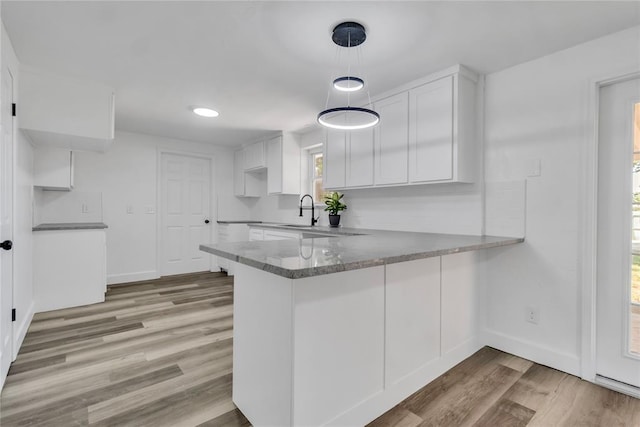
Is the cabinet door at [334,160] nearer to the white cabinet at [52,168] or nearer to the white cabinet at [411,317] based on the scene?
the white cabinet at [411,317]

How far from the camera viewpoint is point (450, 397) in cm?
188

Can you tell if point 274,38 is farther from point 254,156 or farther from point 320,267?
point 254,156

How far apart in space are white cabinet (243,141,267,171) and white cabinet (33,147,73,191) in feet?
7.79

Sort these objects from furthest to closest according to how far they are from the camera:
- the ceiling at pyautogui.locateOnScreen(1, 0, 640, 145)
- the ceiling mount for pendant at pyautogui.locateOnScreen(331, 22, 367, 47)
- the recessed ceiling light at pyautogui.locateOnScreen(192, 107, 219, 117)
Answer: the recessed ceiling light at pyautogui.locateOnScreen(192, 107, 219, 117) → the ceiling mount for pendant at pyautogui.locateOnScreen(331, 22, 367, 47) → the ceiling at pyautogui.locateOnScreen(1, 0, 640, 145)

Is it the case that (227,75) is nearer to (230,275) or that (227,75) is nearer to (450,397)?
(450,397)

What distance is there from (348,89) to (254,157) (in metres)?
3.38

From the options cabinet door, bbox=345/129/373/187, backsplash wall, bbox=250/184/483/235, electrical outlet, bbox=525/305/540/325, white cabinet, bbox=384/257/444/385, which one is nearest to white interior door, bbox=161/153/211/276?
backsplash wall, bbox=250/184/483/235

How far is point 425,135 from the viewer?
2.69m

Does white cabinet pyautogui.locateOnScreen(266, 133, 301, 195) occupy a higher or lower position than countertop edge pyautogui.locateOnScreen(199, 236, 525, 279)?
higher

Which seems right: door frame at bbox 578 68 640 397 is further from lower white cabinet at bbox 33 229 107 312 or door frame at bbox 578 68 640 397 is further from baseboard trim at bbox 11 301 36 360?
lower white cabinet at bbox 33 229 107 312

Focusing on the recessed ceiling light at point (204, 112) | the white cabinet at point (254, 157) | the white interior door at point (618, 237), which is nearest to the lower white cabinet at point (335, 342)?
the white interior door at point (618, 237)

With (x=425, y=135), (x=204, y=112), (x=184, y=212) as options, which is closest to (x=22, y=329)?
(x=204, y=112)

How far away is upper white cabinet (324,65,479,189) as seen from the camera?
2.50 metres

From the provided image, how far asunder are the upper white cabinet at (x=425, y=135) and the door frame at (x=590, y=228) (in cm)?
73
